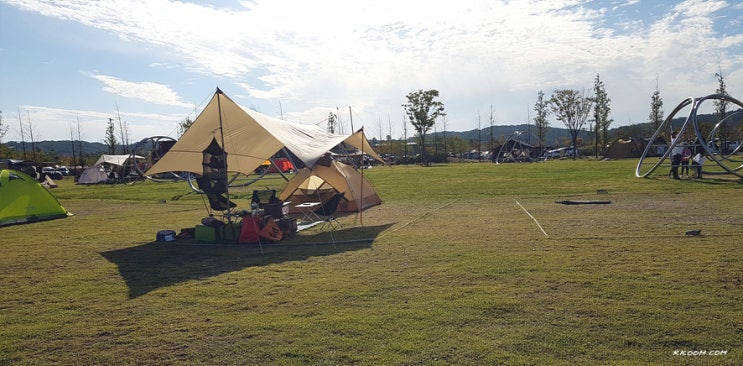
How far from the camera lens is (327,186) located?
14844mm

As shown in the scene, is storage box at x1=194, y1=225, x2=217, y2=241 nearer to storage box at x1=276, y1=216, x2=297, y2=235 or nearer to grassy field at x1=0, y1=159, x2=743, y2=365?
grassy field at x1=0, y1=159, x2=743, y2=365

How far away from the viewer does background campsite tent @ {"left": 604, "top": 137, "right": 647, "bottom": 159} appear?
4988cm

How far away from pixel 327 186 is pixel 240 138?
3.72 metres

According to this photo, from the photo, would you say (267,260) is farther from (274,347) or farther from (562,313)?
(562,313)

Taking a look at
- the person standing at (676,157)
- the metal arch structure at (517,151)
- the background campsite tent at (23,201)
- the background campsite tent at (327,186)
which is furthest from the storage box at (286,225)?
the metal arch structure at (517,151)

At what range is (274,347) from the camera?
4457mm

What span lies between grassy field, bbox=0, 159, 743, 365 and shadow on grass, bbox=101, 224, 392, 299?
0.17 ft

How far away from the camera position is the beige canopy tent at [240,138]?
35.1 feet

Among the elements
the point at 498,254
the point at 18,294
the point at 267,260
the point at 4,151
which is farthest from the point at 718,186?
the point at 4,151

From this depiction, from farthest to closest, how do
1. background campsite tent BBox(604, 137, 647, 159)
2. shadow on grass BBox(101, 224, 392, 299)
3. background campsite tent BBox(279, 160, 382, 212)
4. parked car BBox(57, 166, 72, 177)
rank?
parked car BBox(57, 166, 72, 177), background campsite tent BBox(604, 137, 647, 159), background campsite tent BBox(279, 160, 382, 212), shadow on grass BBox(101, 224, 392, 299)

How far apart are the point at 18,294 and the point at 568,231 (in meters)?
8.99

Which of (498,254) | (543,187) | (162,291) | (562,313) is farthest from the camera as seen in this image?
(543,187)

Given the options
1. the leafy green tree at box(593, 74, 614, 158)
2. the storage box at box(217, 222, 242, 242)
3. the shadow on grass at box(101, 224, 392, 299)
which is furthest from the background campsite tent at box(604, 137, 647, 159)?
the storage box at box(217, 222, 242, 242)

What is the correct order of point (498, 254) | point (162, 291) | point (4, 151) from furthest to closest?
1. point (4, 151)
2. point (498, 254)
3. point (162, 291)
